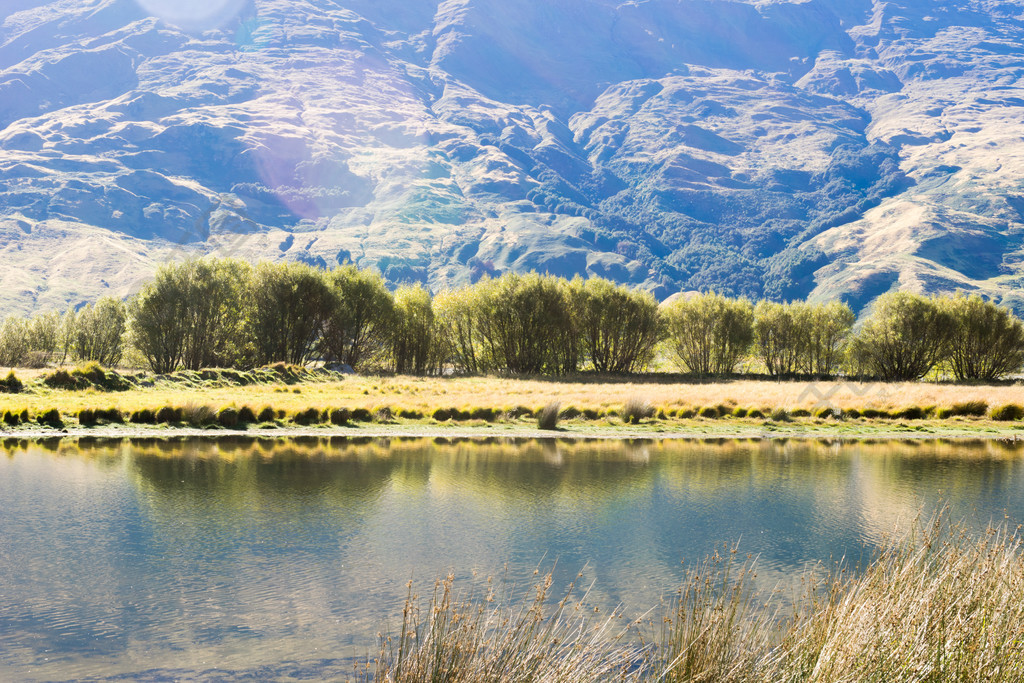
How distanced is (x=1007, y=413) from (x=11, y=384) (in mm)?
50864

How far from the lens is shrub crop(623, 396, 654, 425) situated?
3506cm

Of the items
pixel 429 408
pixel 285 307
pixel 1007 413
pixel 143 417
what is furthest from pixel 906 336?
pixel 143 417

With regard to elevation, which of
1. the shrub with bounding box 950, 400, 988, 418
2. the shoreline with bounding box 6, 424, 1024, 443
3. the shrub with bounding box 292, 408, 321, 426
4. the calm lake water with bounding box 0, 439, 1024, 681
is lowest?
the calm lake water with bounding box 0, 439, 1024, 681

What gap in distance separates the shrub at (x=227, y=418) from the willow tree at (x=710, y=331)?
187ft

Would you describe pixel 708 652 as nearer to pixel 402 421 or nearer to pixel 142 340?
pixel 402 421

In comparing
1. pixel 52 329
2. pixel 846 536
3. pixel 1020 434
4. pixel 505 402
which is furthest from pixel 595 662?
pixel 52 329

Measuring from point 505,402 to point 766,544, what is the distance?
23.8 meters

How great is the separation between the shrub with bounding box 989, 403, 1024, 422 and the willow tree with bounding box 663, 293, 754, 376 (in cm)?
3948

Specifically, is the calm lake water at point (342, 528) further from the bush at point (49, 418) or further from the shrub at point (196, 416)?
the shrub at point (196, 416)

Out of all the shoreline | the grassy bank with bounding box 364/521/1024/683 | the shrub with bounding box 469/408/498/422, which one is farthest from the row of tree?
the grassy bank with bounding box 364/521/1024/683

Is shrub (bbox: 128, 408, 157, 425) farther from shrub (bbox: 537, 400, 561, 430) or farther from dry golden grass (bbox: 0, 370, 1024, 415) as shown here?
shrub (bbox: 537, 400, 561, 430)

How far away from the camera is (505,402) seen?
3747 centimetres

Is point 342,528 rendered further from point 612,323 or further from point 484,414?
point 612,323

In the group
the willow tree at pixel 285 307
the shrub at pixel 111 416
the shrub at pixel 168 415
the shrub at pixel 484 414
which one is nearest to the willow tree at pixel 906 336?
the shrub at pixel 484 414
